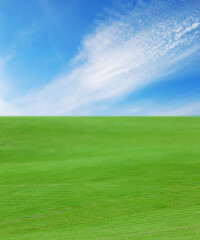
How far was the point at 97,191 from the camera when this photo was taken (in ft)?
29.8

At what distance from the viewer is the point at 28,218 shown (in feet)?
23.5

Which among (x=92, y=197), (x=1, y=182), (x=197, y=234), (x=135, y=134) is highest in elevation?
(x=135, y=134)

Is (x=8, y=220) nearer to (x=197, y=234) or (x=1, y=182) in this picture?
(x=1, y=182)

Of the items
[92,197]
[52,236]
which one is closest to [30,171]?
[92,197]

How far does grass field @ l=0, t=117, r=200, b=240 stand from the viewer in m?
5.97

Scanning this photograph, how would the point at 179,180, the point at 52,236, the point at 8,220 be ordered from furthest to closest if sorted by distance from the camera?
the point at 179,180 → the point at 8,220 → the point at 52,236

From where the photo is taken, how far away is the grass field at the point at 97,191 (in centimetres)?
597

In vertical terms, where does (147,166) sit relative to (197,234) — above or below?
above

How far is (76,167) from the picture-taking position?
12570 mm

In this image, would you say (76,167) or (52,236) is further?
(76,167)

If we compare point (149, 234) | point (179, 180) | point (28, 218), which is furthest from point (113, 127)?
point (149, 234)

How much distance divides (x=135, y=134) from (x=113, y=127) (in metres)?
3.41

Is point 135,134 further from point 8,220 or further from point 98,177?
→ point 8,220

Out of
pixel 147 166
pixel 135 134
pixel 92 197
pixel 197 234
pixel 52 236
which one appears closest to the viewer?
pixel 197 234
